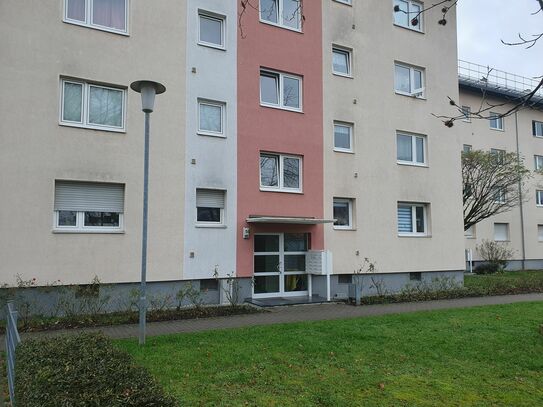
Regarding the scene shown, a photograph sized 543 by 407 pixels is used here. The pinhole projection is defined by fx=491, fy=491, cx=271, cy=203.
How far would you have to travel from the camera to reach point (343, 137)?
1706 cm

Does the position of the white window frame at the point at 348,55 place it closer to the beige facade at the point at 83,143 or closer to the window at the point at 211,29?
the window at the point at 211,29

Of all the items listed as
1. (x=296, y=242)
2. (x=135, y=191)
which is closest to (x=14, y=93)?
(x=135, y=191)

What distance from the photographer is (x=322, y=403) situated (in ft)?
17.2

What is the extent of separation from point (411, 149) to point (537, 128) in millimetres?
19226

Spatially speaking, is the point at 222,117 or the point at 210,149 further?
the point at 222,117

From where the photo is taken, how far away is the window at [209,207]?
14.1 meters

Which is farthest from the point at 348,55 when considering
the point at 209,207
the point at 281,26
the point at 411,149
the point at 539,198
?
the point at 539,198

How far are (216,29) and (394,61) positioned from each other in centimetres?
721

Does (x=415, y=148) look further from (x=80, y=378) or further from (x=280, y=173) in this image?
(x=80, y=378)

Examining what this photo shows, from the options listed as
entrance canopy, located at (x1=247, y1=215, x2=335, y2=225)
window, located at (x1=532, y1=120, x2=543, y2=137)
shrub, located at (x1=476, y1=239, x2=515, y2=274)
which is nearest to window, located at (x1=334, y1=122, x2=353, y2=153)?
entrance canopy, located at (x1=247, y1=215, x2=335, y2=225)

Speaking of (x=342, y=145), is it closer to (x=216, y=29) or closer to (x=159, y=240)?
(x=216, y=29)

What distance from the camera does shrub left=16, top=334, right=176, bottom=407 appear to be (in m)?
3.47

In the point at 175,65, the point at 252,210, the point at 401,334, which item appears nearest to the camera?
the point at 401,334

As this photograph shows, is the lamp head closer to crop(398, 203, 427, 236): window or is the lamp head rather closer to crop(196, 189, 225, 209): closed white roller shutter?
crop(196, 189, 225, 209): closed white roller shutter
